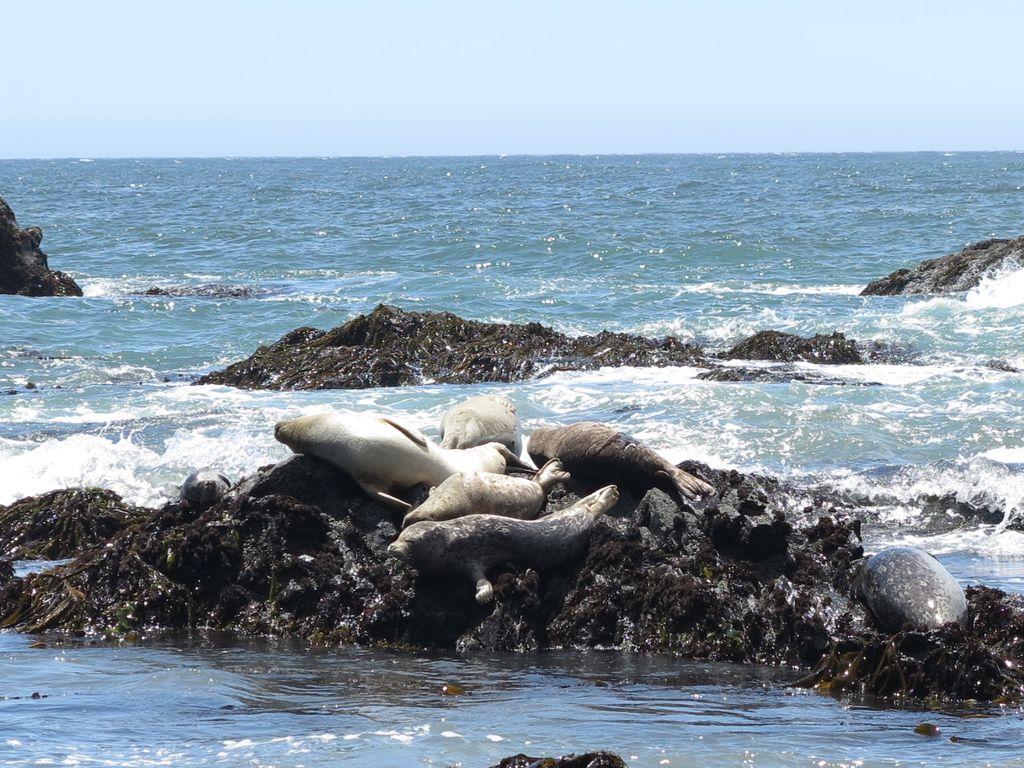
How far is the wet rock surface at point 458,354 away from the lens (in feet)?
55.8

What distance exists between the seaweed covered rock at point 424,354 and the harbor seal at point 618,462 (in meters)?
8.91

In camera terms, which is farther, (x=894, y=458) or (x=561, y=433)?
(x=894, y=458)

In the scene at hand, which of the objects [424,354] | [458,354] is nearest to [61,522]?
[424,354]

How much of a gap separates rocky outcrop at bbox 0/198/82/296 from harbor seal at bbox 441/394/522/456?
19.5 metres

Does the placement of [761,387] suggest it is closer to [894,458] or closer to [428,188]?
[894,458]

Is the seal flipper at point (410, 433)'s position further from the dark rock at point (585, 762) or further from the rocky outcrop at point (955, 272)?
the rocky outcrop at point (955, 272)

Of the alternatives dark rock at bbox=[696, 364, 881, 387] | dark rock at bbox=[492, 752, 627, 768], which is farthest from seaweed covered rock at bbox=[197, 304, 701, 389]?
dark rock at bbox=[492, 752, 627, 768]

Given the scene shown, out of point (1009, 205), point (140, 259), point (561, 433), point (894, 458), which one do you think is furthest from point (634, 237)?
point (561, 433)

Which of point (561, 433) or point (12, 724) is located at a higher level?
point (561, 433)

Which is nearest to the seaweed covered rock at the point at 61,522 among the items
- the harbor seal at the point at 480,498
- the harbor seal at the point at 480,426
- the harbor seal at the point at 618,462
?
the harbor seal at the point at 480,426

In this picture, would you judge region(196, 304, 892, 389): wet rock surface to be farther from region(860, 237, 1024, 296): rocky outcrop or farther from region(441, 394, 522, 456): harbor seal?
region(441, 394, 522, 456): harbor seal

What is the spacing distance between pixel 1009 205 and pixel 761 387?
3972 cm

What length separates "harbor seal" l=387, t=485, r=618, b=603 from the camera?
6.97 metres

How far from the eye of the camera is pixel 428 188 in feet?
234
